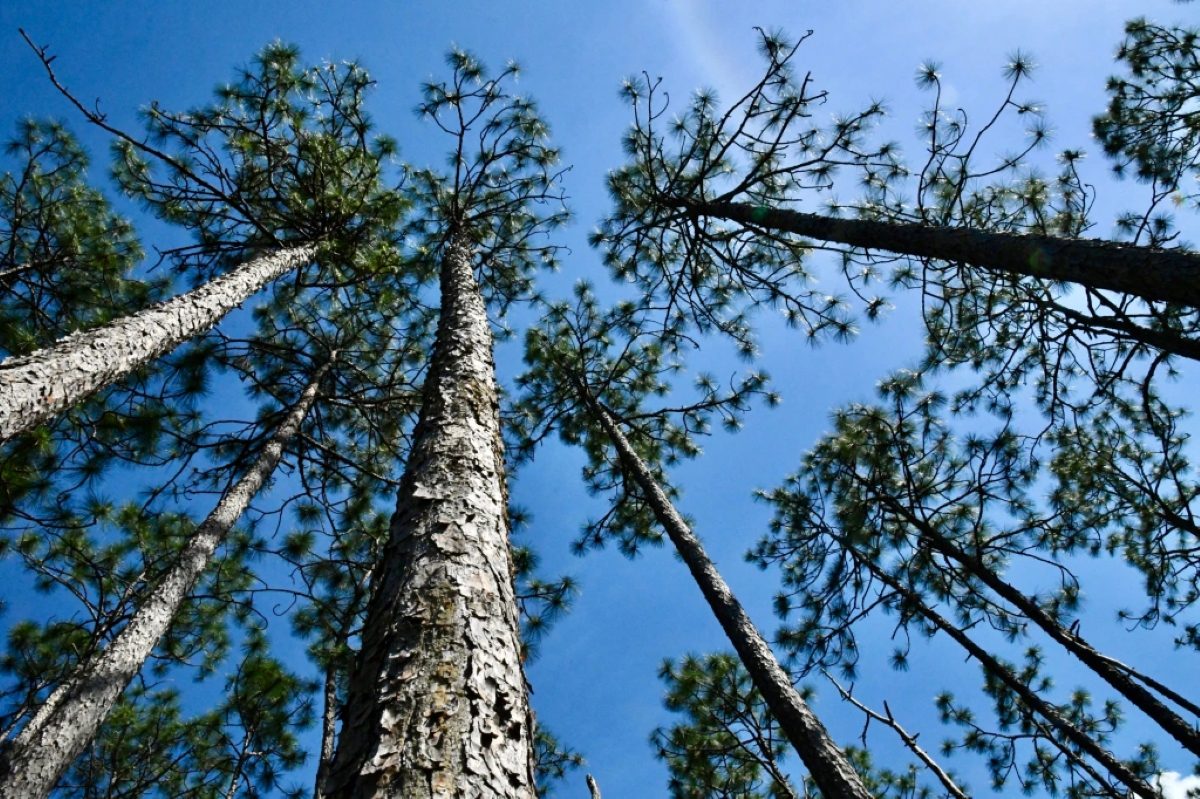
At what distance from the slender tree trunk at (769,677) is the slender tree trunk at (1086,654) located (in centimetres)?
233

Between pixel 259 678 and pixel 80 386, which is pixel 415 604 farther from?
pixel 259 678

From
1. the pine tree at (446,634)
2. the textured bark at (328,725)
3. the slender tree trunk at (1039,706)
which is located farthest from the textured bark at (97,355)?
the slender tree trunk at (1039,706)

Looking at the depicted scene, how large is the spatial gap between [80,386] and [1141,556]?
388 inches

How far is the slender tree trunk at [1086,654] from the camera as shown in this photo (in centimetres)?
450

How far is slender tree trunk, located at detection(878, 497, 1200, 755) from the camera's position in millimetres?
4504

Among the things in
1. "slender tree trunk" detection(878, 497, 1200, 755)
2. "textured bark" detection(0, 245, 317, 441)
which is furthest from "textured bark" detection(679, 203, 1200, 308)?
"textured bark" detection(0, 245, 317, 441)

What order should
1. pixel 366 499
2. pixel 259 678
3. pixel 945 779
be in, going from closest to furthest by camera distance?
1. pixel 945 779
2. pixel 259 678
3. pixel 366 499

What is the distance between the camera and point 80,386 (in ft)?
9.77

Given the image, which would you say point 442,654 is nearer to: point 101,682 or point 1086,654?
point 101,682

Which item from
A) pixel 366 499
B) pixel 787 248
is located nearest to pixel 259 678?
pixel 366 499

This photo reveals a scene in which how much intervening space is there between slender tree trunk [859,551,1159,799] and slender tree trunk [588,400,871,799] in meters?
1.91

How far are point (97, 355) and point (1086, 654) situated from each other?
7419 mm

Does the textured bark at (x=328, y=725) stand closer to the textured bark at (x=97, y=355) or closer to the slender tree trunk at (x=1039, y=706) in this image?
the textured bark at (x=97, y=355)

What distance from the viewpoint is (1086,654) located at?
5.12 metres
